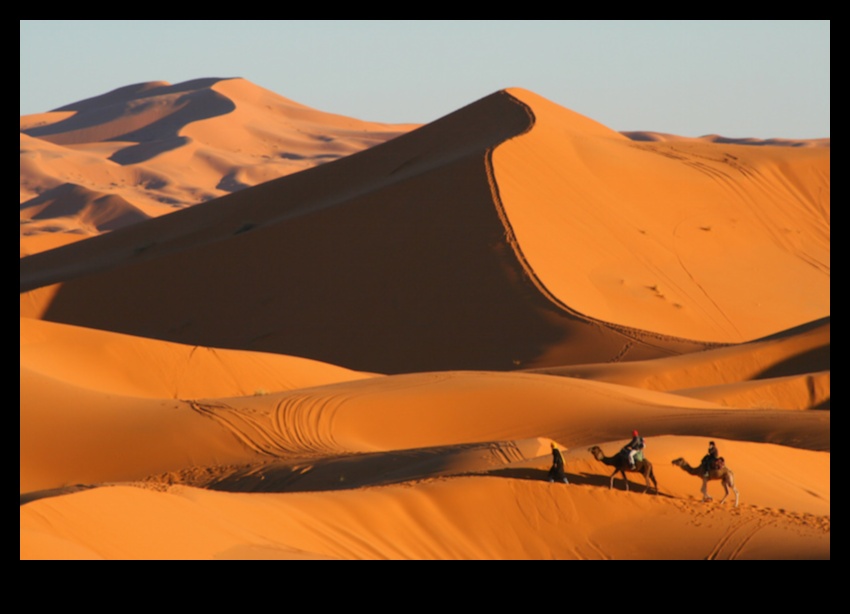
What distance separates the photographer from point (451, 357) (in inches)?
1148

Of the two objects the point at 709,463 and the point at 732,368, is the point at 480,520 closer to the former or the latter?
the point at 709,463

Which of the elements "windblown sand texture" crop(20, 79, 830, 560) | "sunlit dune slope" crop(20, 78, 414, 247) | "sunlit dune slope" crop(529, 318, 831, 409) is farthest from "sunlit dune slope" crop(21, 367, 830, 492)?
"sunlit dune slope" crop(20, 78, 414, 247)

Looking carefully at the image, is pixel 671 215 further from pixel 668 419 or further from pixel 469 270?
pixel 668 419

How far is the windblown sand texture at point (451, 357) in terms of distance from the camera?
1202 cm

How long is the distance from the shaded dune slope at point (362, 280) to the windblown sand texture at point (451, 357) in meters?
0.09

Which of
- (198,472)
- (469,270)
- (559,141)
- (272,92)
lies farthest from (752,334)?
(272,92)

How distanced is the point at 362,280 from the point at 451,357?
4.72 meters

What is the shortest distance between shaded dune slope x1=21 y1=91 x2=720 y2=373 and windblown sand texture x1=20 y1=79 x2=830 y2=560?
88 millimetres

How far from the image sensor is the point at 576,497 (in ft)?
41.8

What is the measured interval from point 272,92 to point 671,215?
106914 mm

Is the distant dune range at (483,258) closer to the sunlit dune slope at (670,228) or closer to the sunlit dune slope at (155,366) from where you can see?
the sunlit dune slope at (670,228)

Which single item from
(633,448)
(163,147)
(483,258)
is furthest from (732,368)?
(163,147)

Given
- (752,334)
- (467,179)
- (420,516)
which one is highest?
(467,179)

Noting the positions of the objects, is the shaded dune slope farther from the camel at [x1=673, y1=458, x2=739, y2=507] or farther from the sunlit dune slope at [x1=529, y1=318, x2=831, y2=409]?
the camel at [x1=673, y1=458, x2=739, y2=507]
